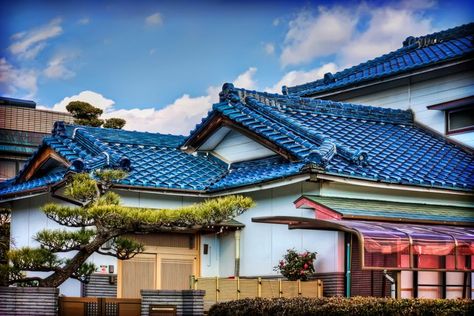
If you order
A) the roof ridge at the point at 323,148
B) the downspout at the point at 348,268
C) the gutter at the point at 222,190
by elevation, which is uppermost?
the roof ridge at the point at 323,148

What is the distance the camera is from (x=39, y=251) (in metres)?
17.1

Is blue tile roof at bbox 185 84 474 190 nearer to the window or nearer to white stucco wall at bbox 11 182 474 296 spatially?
the window

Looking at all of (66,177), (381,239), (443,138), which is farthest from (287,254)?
(443,138)

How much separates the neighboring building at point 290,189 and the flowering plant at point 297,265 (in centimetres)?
38

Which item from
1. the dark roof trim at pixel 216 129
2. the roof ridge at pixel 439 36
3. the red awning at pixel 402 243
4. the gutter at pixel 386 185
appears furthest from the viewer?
the roof ridge at pixel 439 36

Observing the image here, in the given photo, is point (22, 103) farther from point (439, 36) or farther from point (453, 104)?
point (453, 104)

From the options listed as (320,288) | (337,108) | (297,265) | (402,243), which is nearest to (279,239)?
(297,265)

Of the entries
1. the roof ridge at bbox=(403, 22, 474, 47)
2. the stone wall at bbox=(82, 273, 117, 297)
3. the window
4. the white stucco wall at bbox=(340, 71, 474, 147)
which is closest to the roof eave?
the white stucco wall at bbox=(340, 71, 474, 147)

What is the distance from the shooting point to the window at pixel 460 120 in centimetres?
2541

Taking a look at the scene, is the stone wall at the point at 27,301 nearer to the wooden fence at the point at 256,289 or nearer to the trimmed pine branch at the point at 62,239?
the trimmed pine branch at the point at 62,239

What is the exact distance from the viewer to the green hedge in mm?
13898

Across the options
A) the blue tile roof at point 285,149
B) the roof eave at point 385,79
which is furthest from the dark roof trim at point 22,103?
the roof eave at point 385,79

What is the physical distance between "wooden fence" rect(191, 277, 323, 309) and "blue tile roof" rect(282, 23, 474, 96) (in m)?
8.91

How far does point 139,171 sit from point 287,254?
4657 millimetres
